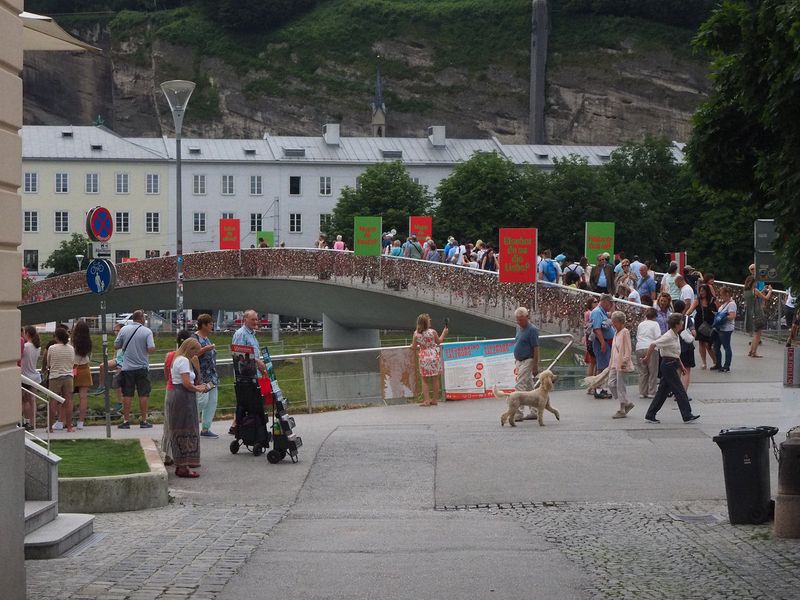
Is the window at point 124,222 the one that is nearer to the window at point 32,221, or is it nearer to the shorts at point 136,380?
the window at point 32,221

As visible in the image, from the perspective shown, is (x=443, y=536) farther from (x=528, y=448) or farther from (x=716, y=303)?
(x=716, y=303)

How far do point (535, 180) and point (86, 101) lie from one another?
182 feet

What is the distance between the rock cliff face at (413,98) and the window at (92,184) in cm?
1957

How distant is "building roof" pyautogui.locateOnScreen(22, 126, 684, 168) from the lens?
103 m

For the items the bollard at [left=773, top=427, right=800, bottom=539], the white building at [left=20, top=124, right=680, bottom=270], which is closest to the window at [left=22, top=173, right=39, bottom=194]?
the white building at [left=20, top=124, right=680, bottom=270]

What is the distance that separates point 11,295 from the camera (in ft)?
29.5

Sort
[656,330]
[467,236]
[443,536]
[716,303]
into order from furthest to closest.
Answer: [467,236] < [716,303] < [656,330] < [443,536]

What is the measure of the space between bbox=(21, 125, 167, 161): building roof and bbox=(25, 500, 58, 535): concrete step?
9296cm

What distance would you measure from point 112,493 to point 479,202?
2754 inches

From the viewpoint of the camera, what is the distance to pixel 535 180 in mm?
84188

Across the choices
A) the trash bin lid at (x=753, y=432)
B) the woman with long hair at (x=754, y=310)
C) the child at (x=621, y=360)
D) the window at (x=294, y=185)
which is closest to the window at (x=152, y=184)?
the window at (x=294, y=185)

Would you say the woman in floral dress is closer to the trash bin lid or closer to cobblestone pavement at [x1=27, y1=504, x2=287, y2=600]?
cobblestone pavement at [x1=27, y1=504, x2=287, y2=600]

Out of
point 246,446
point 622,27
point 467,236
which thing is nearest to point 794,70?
point 246,446

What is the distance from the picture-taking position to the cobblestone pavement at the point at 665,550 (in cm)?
924
